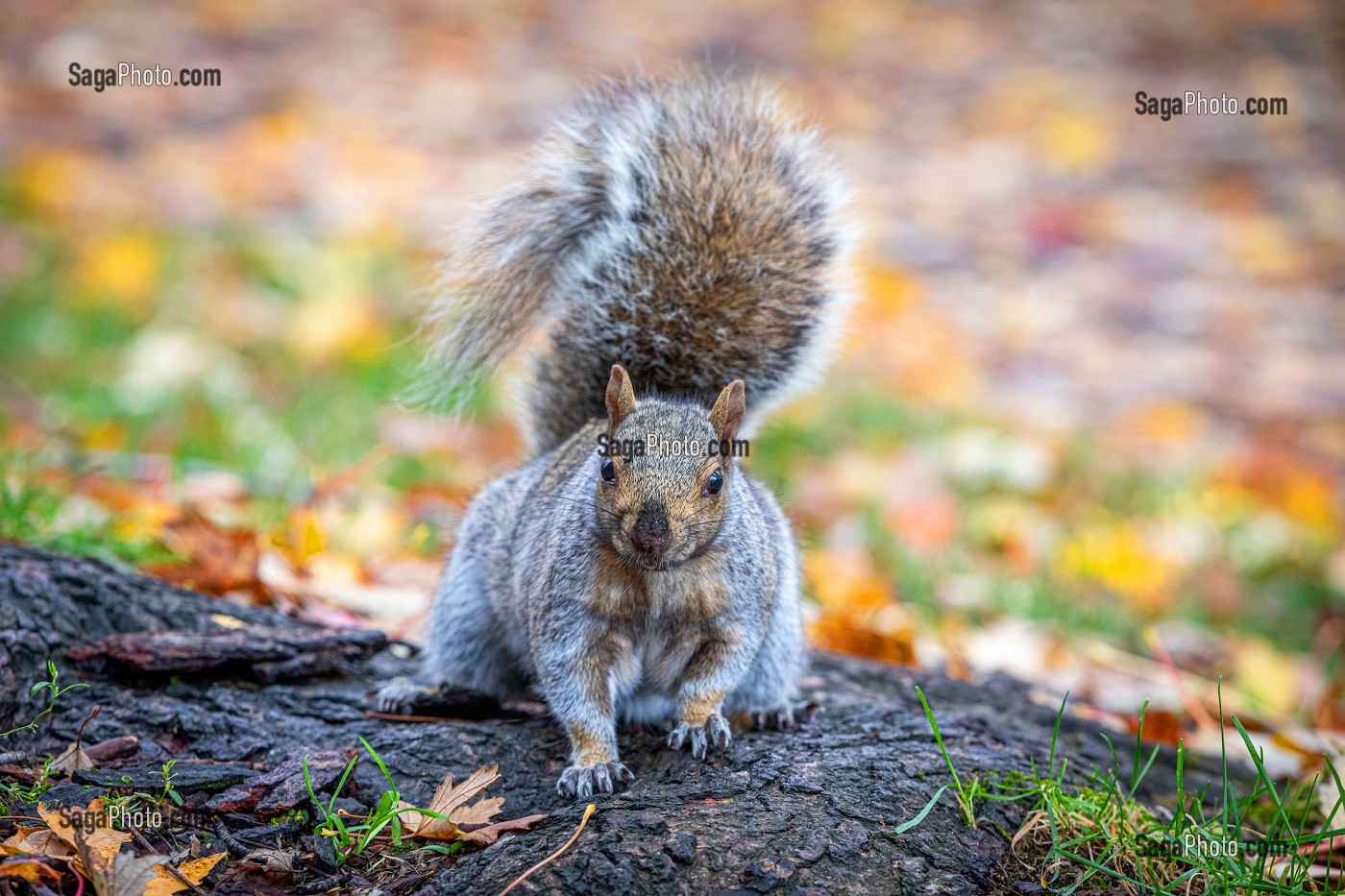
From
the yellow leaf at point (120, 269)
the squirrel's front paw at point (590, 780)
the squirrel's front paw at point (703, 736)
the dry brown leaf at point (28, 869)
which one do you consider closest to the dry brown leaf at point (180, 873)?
the dry brown leaf at point (28, 869)

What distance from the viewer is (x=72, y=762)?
74.5 inches

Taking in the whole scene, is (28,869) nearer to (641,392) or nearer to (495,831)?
(495,831)

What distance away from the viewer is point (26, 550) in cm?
230

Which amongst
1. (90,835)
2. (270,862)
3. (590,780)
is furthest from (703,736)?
(90,835)

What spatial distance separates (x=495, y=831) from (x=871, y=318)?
4.57m

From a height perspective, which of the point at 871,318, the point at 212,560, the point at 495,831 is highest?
the point at 871,318

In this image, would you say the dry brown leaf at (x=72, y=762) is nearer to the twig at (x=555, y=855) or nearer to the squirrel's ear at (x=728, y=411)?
the twig at (x=555, y=855)

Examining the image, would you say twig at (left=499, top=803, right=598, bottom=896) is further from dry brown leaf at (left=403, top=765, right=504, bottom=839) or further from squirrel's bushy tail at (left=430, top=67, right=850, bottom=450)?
squirrel's bushy tail at (left=430, top=67, right=850, bottom=450)

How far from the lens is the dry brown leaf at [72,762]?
6.15 feet

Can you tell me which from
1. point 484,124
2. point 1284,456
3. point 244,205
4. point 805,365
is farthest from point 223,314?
point 1284,456

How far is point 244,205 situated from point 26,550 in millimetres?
4227

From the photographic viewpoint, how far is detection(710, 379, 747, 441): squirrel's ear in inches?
82.2

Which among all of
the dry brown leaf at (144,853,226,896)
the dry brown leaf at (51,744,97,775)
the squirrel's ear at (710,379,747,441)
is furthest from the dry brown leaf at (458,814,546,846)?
the squirrel's ear at (710,379,747,441)

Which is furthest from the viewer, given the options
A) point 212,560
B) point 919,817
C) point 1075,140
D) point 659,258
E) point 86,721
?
point 1075,140
